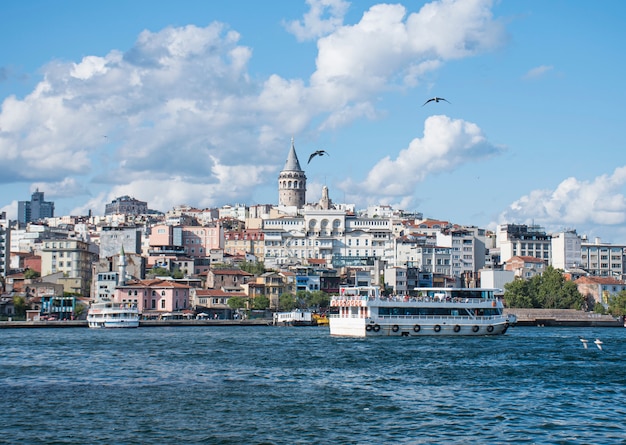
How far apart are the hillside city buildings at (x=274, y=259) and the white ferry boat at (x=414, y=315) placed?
35.8 meters

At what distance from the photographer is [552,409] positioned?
2481 cm

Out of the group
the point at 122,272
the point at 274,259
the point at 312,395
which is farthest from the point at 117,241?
the point at 312,395

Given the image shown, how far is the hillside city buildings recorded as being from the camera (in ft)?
298

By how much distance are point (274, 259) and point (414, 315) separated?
69.3m

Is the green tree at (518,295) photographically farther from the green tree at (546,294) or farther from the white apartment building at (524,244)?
the white apartment building at (524,244)

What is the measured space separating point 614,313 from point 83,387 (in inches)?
2924

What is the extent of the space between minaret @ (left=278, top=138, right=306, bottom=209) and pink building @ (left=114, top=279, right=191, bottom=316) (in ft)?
239

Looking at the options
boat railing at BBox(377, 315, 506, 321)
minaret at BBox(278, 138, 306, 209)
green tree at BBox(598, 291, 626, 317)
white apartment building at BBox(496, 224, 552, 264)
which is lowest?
boat railing at BBox(377, 315, 506, 321)

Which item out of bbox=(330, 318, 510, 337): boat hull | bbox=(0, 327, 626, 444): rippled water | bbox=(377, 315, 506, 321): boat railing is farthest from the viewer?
bbox=(377, 315, 506, 321): boat railing

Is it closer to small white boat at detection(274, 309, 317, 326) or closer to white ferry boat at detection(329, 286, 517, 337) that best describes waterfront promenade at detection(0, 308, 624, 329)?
small white boat at detection(274, 309, 317, 326)

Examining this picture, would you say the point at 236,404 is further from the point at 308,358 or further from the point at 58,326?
the point at 58,326

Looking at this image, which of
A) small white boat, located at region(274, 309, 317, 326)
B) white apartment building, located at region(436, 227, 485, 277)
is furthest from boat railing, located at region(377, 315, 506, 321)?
white apartment building, located at region(436, 227, 485, 277)

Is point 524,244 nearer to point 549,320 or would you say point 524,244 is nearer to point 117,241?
point 549,320

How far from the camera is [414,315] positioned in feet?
179
